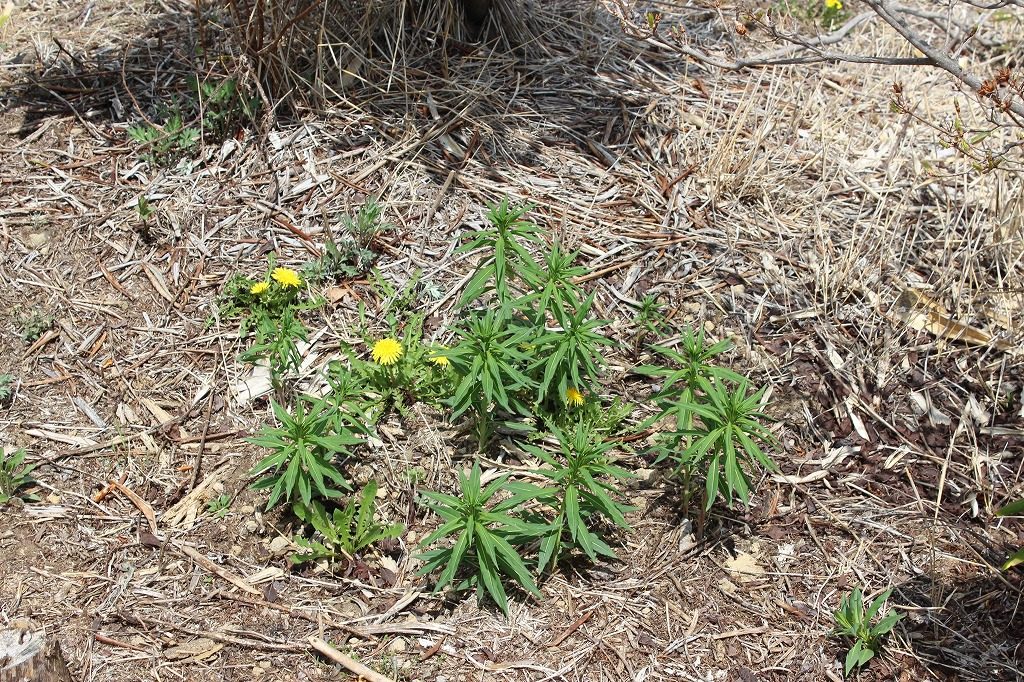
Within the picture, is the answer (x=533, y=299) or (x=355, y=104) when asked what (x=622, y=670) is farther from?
(x=355, y=104)

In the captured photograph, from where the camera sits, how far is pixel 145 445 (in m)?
3.31

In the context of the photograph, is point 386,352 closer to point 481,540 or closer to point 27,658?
point 481,540

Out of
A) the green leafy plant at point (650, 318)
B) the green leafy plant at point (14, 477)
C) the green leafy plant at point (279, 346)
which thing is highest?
the green leafy plant at point (650, 318)

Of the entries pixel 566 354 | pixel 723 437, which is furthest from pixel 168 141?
pixel 723 437

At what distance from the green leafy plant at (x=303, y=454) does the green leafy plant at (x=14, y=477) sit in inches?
32.1

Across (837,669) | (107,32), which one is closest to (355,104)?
(107,32)

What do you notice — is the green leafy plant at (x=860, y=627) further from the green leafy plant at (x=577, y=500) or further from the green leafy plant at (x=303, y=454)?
the green leafy plant at (x=303, y=454)

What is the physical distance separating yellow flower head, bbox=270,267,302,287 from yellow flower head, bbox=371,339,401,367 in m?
0.49

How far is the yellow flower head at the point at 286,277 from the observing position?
3.57 m

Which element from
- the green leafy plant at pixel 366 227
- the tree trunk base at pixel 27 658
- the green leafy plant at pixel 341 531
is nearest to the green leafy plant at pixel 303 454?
the green leafy plant at pixel 341 531

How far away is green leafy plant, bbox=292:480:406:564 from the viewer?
2.97 metres

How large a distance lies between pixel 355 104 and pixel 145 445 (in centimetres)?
190

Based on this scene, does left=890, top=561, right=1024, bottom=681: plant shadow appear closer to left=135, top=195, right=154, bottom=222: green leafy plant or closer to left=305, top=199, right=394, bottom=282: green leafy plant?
left=305, top=199, right=394, bottom=282: green leafy plant

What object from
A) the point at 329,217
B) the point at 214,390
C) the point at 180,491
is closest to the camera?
the point at 180,491
